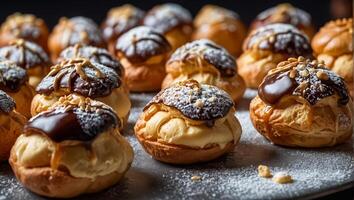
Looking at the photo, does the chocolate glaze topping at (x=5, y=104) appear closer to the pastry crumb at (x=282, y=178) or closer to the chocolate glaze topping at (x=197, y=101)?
the chocolate glaze topping at (x=197, y=101)

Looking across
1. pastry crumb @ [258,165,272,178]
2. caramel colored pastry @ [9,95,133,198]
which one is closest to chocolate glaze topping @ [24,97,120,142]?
caramel colored pastry @ [9,95,133,198]

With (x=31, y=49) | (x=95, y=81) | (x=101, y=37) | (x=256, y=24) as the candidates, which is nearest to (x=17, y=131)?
(x=95, y=81)

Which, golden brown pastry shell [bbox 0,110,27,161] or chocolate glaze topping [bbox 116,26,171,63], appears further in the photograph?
chocolate glaze topping [bbox 116,26,171,63]

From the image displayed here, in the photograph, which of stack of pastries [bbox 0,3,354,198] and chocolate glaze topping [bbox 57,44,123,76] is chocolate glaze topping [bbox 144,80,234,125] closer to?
stack of pastries [bbox 0,3,354,198]

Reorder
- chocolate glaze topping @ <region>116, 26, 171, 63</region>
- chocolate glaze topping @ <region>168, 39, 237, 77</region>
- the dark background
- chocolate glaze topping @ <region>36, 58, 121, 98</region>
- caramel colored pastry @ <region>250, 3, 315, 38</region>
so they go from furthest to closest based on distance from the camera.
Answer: the dark background
caramel colored pastry @ <region>250, 3, 315, 38</region>
chocolate glaze topping @ <region>116, 26, 171, 63</region>
chocolate glaze topping @ <region>168, 39, 237, 77</region>
chocolate glaze topping @ <region>36, 58, 121, 98</region>

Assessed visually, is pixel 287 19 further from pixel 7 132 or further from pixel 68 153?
pixel 68 153

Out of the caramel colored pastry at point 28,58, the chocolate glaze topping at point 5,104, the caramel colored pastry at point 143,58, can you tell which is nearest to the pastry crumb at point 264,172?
the chocolate glaze topping at point 5,104

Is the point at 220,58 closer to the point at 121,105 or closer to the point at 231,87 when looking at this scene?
the point at 231,87

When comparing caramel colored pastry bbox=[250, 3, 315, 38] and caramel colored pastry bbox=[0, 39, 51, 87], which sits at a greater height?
caramel colored pastry bbox=[0, 39, 51, 87]
